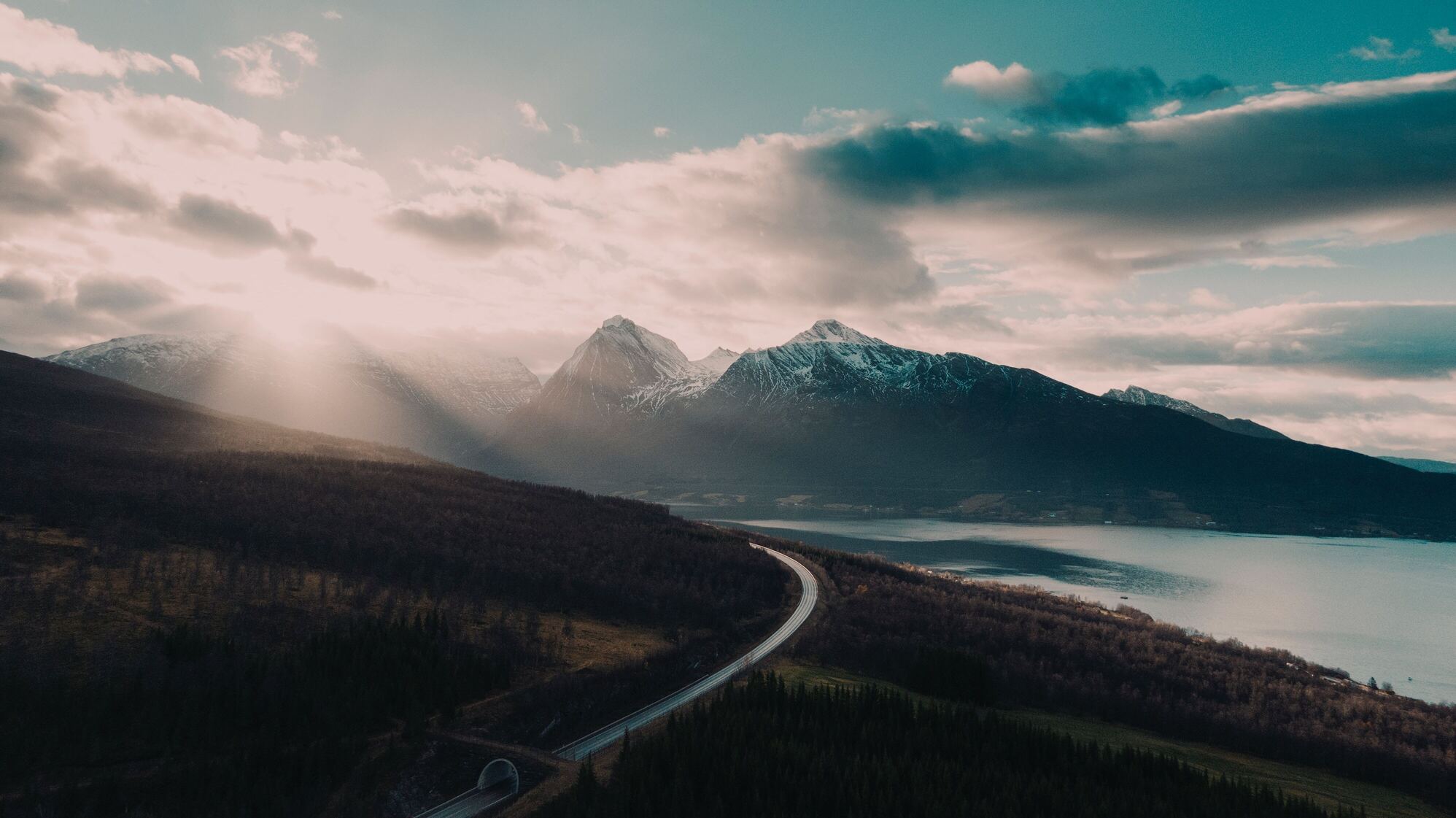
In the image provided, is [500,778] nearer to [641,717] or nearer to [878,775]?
[641,717]

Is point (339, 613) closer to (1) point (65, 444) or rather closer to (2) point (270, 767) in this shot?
(2) point (270, 767)

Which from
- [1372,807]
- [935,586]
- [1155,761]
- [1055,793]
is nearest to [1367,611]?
[935,586]

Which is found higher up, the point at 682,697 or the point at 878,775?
the point at 878,775

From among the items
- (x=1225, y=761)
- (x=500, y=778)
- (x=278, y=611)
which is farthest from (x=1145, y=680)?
(x=278, y=611)

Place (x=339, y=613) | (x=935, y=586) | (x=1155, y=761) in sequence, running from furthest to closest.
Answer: (x=935, y=586) → (x=339, y=613) → (x=1155, y=761)

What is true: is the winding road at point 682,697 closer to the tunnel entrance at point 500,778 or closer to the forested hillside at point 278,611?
the forested hillside at point 278,611

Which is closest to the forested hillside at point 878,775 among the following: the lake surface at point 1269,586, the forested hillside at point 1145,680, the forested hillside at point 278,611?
the forested hillside at point 278,611

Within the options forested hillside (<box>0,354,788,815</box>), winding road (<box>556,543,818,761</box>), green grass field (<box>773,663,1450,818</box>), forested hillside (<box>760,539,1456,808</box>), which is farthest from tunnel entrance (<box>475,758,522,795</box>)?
forested hillside (<box>760,539,1456,808</box>)
